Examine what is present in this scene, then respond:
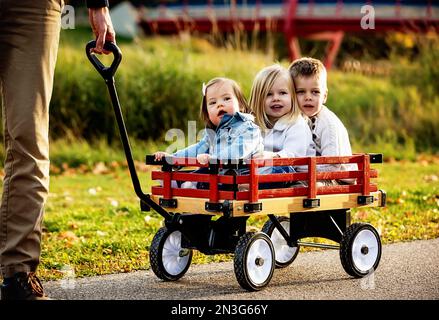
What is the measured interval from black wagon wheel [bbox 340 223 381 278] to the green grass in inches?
37.2

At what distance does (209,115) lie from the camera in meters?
5.05

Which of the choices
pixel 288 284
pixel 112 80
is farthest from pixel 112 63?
pixel 288 284

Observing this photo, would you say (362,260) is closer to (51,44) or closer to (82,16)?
(51,44)

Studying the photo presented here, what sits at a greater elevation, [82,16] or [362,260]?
[82,16]

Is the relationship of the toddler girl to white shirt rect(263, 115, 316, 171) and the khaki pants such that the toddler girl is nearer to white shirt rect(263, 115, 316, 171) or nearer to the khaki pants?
white shirt rect(263, 115, 316, 171)

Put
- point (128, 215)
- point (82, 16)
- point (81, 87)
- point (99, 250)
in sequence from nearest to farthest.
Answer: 1. point (99, 250)
2. point (128, 215)
3. point (81, 87)
4. point (82, 16)

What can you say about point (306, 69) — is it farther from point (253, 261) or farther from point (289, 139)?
point (253, 261)

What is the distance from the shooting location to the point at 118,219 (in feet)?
23.7

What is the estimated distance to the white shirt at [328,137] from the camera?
5328 millimetres

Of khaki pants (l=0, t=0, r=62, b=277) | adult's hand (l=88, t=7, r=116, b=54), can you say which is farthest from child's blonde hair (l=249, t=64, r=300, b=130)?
khaki pants (l=0, t=0, r=62, b=277)
